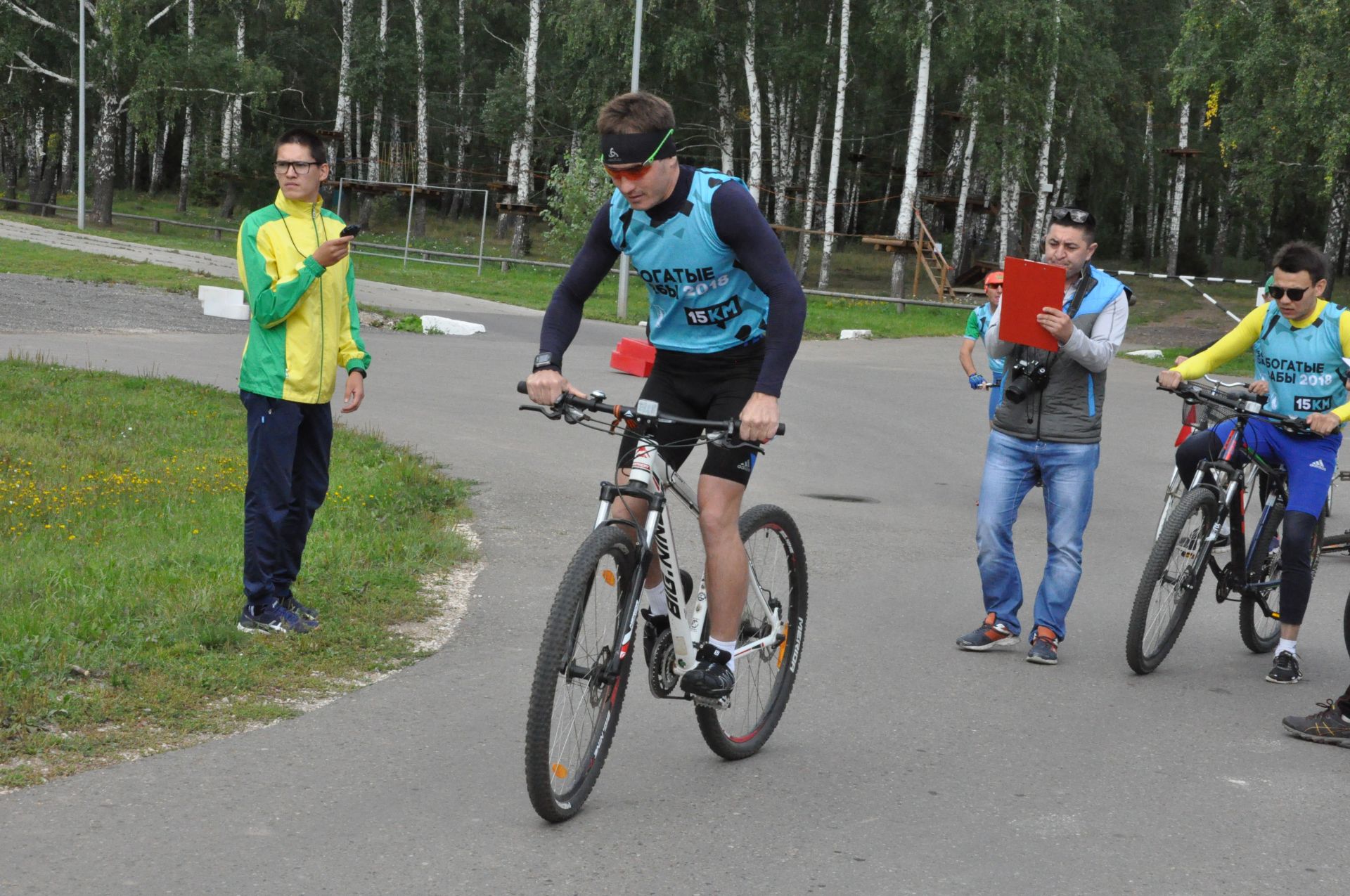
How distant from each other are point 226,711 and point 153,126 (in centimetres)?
4185

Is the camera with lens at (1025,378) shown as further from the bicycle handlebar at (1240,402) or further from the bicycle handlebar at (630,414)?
the bicycle handlebar at (630,414)

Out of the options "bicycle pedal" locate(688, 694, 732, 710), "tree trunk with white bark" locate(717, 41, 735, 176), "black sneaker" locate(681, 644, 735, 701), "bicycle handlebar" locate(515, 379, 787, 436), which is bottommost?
"bicycle pedal" locate(688, 694, 732, 710)

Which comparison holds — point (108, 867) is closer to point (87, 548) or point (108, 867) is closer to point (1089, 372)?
point (87, 548)

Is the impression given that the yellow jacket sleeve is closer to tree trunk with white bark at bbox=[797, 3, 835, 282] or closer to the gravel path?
→ the gravel path

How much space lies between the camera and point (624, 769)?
4.67m

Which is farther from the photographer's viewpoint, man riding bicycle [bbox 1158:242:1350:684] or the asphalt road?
man riding bicycle [bbox 1158:242:1350:684]

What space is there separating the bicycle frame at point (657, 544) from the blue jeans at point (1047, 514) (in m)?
2.37

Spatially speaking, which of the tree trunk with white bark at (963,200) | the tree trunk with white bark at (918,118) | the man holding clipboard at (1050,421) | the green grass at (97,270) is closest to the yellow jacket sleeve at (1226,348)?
the man holding clipboard at (1050,421)

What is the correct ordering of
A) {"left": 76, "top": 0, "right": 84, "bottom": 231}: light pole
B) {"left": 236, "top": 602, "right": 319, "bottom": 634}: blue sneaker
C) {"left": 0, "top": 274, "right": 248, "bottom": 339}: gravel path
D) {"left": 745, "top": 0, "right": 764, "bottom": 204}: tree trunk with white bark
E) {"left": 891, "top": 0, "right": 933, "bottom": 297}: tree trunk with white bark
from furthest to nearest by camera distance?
{"left": 76, "top": 0, "right": 84, "bottom": 231}: light pole
{"left": 745, "top": 0, "right": 764, "bottom": 204}: tree trunk with white bark
{"left": 891, "top": 0, "right": 933, "bottom": 297}: tree trunk with white bark
{"left": 0, "top": 274, "right": 248, "bottom": 339}: gravel path
{"left": 236, "top": 602, "right": 319, "bottom": 634}: blue sneaker

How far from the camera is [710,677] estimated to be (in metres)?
4.48

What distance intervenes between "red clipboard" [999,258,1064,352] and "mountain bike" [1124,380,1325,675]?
2.48ft

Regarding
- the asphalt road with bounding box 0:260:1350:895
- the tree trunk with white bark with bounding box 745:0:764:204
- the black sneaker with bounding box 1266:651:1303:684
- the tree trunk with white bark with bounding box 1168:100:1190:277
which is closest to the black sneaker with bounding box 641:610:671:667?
the asphalt road with bounding box 0:260:1350:895

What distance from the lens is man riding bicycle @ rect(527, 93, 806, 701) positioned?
4.20m

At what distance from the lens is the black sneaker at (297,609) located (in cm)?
608
